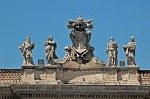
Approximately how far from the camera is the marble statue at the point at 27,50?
39.8m

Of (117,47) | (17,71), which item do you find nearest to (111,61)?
(117,47)

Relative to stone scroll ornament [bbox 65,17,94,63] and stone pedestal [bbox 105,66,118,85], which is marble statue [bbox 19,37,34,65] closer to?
stone scroll ornament [bbox 65,17,94,63]

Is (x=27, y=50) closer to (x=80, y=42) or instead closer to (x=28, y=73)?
(x=28, y=73)

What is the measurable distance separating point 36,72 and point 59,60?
175cm

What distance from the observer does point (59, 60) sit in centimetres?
4016

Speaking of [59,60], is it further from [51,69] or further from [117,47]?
[117,47]

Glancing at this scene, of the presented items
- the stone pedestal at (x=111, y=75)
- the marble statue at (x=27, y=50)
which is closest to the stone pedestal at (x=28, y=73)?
the marble statue at (x=27, y=50)

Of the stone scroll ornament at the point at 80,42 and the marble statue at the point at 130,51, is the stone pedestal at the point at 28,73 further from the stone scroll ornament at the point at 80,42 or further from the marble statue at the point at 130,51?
the marble statue at the point at 130,51

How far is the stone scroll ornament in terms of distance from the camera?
40.2 metres

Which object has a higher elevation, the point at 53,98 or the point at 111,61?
the point at 111,61

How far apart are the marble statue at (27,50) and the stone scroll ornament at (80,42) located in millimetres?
2363

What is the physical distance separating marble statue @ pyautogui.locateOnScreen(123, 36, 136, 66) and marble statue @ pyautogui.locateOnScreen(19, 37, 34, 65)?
6223mm

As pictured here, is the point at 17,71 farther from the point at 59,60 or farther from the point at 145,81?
the point at 145,81

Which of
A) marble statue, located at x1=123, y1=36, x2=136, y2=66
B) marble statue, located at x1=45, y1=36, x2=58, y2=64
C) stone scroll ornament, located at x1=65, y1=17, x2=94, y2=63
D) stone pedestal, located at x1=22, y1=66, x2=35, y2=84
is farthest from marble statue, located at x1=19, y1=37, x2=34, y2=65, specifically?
marble statue, located at x1=123, y1=36, x2=136, y2=66
